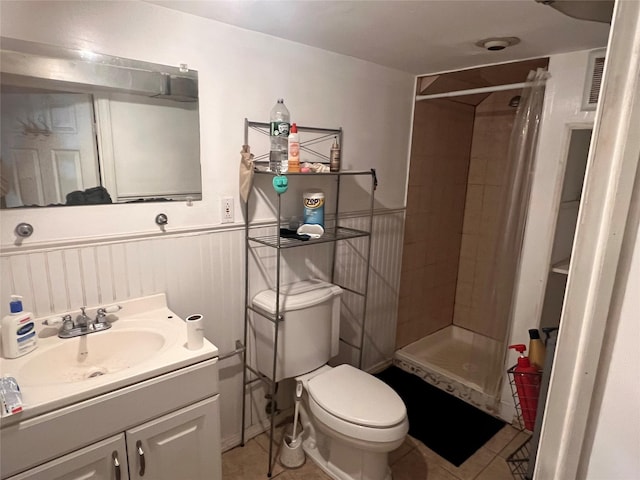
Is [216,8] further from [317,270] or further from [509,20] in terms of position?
[317,270]

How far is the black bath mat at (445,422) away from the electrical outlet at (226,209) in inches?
59.9

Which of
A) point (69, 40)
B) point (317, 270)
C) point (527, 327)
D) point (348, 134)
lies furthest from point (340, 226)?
point (69, 40)

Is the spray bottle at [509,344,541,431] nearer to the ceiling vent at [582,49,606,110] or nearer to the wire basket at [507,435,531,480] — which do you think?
the wire basket at [507,435,531,480]

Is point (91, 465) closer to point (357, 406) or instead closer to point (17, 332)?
point (17, 332)

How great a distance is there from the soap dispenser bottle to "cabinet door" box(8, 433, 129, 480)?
36 centimetres

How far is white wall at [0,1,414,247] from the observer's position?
1251 millimetres

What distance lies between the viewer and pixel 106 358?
4.45 ft

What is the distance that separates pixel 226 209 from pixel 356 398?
3.34ft

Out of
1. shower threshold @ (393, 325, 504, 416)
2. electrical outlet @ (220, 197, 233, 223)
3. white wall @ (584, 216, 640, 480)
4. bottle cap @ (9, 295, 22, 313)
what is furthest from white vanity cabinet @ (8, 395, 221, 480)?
shower threshold @ (393, 325, 504, 416)

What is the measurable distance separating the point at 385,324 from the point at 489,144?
5.17 ft

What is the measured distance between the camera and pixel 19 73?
1.18 metres

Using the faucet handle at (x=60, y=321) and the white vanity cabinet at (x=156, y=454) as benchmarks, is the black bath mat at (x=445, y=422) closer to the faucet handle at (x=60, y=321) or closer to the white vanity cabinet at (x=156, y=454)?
the white vanity cabinet at (x=156, y=454)

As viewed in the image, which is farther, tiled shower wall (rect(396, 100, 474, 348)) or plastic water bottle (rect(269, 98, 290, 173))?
tiled shower wall (rect(396, 100, 474, 348))

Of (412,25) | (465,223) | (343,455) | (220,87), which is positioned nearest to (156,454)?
(343,455)
